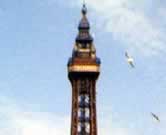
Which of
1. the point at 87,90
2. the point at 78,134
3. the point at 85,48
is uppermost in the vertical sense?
the point at 85,48

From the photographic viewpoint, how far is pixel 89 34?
142m

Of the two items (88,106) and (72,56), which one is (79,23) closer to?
(72,56)

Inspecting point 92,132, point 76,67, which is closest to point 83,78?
point 76,67

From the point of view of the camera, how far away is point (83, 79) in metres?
138

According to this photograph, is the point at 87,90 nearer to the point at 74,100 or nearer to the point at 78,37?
the point at 74,100

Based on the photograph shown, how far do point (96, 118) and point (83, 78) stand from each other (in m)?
9.31

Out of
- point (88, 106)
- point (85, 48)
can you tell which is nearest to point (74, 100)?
point (88, 106)

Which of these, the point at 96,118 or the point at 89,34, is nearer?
the point at 96,118

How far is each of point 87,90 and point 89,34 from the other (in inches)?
529

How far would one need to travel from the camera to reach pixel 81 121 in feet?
436

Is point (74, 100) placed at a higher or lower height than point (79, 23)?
lower

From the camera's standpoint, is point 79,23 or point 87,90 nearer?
point 87,90

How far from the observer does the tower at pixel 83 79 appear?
13262 cm

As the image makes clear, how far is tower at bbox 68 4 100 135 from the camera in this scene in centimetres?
13262
